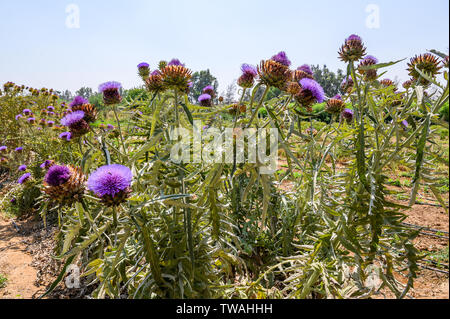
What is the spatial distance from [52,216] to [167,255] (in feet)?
8.42

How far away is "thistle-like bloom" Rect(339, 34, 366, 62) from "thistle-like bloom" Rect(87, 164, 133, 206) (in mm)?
1104

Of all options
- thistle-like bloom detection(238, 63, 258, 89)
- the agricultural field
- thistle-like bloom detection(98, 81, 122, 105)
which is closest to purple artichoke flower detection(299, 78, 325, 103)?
the agricultural field

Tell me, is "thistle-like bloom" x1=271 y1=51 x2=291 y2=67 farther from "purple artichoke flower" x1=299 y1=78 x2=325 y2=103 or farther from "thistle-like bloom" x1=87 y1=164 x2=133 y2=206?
"thistle-like bloom" x1=87 y1=164 x2=133 y2=206

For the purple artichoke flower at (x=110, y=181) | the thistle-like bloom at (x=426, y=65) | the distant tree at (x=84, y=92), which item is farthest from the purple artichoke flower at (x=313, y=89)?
the distant tree at (x=84, y=92)

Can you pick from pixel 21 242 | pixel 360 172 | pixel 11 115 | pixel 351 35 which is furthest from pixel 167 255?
pixel 11 115

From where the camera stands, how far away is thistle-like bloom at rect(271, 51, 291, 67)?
1550 mm

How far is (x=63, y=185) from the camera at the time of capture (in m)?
0.85

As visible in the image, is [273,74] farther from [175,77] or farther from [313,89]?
[175,77]

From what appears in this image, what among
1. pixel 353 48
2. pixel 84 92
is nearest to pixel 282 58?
pixel 353 48

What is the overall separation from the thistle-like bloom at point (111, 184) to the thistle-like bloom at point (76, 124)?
0.52 m

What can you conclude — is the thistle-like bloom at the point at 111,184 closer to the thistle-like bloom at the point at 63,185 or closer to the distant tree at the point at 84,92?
the thistle-like bloom at the point at 63,185

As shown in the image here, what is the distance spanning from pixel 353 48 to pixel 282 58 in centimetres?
42

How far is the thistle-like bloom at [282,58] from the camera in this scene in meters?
1.55
